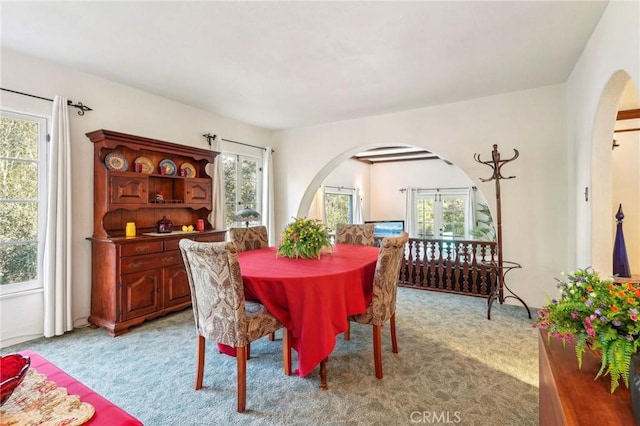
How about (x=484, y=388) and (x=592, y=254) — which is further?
(x=592, y=254)

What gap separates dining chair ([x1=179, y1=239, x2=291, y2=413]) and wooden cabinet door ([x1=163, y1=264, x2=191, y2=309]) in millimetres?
1610

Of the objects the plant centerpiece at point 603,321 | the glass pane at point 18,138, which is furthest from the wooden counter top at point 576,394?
the glass pane at point 18,138

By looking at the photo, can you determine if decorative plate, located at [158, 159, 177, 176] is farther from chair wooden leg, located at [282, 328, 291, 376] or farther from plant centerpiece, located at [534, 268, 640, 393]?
plant centerpiece, located at [534, 268, 640, 393]

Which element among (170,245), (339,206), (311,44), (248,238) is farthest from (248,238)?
(339,206)

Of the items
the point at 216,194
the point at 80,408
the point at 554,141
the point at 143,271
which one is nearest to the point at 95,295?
the point at 143,271

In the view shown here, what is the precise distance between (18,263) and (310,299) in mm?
2865

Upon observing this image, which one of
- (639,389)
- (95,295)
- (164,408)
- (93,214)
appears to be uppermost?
(93,214)

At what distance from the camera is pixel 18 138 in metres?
2.86

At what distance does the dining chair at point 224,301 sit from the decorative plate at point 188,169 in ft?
7.62

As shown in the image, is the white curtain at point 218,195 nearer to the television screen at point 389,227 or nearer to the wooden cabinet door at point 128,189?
the wooden cabinet door at point 128,189

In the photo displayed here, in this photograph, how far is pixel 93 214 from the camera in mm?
3277

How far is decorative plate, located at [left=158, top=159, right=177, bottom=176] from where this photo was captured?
3.81m

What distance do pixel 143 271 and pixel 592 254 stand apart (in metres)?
4.26

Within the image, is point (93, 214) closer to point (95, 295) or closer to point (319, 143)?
point (95, 295)
